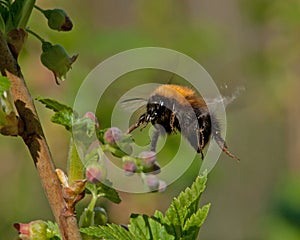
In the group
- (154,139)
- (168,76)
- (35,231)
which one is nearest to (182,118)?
(154,139)

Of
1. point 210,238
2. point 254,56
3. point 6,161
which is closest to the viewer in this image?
point 6,161

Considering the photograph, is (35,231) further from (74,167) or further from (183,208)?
(183,208)

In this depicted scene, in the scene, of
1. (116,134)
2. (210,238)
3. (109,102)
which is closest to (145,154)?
(116,134)

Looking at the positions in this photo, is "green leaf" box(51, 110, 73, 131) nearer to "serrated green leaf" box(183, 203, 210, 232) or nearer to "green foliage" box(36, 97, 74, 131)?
"green foliage" box(36, 97, 74, 131)

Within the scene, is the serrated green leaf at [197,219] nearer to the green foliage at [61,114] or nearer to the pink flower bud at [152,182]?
the pink flower bud at [152,182]

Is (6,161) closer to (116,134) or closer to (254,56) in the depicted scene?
(254,56)

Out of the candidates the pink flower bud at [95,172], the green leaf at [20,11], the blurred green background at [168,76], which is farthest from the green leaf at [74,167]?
the blurred green background at [168,76]
